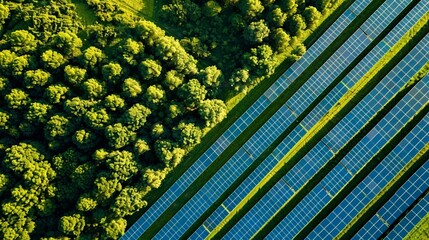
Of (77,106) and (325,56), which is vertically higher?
(325,56)

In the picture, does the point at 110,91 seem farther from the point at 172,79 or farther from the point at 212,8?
the point at 212,8

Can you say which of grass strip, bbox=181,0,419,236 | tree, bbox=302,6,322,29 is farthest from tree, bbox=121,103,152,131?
tree, bbox=302,6,322,29

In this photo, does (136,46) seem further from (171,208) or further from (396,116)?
(396,116)

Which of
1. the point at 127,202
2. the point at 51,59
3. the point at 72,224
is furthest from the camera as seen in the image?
the point at 51,59

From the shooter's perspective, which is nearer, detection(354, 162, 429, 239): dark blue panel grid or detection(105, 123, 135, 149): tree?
detection(354, 162, 429, 239): dark blue panel grid

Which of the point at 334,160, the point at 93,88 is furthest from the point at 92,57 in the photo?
the point at 334,160

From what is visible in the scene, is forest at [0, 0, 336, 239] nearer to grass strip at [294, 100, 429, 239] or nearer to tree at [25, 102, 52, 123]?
tree at [25, 102, 52, 123]
